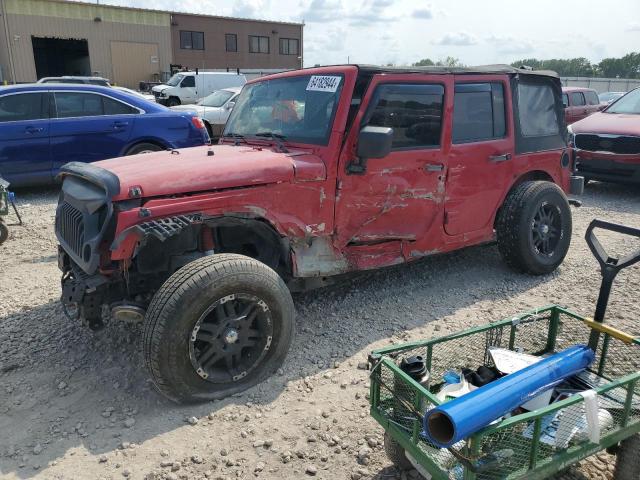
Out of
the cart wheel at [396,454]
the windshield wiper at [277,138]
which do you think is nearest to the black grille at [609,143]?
the windshield wiper at [277,138]

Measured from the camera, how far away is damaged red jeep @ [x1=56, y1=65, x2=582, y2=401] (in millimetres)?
3160

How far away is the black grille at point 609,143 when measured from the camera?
8.59 m

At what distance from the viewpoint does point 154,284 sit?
3580 millimetres

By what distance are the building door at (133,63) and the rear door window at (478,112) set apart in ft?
114

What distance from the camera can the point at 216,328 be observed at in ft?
10.4

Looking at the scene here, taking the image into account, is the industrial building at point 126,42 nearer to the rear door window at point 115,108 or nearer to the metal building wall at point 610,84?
the metal building wall at point 610,84

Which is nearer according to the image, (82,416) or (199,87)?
(82,416)

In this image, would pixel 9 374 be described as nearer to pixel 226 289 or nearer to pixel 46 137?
pixel 226 289

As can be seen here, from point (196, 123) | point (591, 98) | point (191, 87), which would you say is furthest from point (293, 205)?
point (191, 87)

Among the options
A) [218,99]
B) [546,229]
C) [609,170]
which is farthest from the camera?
[218,99]

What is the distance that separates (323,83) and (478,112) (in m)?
1.48

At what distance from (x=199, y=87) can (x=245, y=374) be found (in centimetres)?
1967

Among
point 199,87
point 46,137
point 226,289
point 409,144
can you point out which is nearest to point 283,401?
point 226,289

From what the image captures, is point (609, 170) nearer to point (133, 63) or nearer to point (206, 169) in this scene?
point (206, 169)
